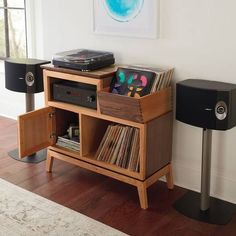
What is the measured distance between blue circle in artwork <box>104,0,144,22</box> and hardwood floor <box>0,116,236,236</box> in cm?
109

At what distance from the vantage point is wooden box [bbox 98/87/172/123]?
2326mm

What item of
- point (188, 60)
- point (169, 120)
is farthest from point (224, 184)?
point (188, 60)

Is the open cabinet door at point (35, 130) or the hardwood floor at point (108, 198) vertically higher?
the open cabinet door at point (35, 130)

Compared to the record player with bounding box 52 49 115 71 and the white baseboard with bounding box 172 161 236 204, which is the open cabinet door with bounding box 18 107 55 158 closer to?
the record player with bounding box 52 49 115 71

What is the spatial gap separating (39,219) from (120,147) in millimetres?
646

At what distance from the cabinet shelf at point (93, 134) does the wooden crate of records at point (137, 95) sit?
0.09 ft

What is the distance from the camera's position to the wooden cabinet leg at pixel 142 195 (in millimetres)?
2459

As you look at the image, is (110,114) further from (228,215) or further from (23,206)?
(228,215)

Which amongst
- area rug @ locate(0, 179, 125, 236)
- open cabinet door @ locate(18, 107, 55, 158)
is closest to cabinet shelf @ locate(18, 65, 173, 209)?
open cabinet door @ locate(18, 107, 55, 158)

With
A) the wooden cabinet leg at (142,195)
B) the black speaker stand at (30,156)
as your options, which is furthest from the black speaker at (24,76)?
the wooden cabinet leg at (142,195)

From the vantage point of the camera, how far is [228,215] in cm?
240

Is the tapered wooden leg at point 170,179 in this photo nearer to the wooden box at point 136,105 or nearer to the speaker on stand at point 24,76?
the wooden box at point 136,105

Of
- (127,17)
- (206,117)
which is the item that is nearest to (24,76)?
(127,17)

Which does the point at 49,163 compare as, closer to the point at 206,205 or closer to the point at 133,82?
A: the point at 133,82
